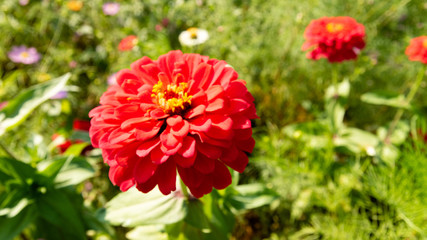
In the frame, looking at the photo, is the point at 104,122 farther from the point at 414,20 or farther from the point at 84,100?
the point at 414,20

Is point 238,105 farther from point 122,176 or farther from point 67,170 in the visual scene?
point 67,170

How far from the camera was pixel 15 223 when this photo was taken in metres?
0.75

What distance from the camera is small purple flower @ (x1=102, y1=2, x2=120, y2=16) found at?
168 cm

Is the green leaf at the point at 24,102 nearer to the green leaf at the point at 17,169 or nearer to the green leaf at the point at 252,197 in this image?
the green leaf at the point at 17,169

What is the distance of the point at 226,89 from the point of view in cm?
50

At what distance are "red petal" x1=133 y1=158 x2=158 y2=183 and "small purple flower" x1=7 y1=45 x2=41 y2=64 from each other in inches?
55.7

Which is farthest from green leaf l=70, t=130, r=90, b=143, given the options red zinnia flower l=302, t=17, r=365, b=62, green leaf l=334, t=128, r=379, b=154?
green leaf l=334, t=128, r=379, b=154

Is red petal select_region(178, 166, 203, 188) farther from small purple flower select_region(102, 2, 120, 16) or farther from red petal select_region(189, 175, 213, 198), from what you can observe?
small purple flower select_region(102, 2, 120, 16)

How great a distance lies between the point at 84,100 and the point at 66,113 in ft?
0.77

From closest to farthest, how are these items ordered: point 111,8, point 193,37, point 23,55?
point 193,37 → point 23,55 → point 111,8

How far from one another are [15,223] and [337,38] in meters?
1.09

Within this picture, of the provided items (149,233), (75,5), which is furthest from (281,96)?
(75,5)

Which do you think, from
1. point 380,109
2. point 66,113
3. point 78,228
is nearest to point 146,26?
point 66,113

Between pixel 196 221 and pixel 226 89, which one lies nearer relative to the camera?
pixel 226 89
